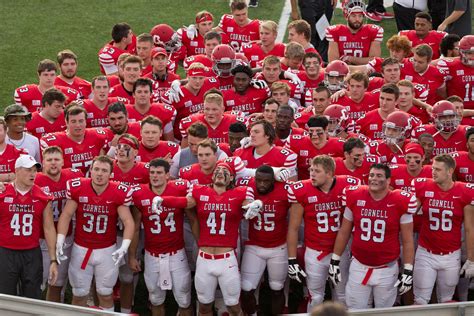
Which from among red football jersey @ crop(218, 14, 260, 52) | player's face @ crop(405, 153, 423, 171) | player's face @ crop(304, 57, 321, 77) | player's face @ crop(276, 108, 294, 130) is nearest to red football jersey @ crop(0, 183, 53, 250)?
player's face @ crop(276, 108, 294, 130)

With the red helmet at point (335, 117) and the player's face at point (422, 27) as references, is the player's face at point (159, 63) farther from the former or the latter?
the player's face at point (422, 27)

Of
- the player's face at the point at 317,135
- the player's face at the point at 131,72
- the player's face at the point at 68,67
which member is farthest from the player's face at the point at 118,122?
the player's face at the point at 317,135

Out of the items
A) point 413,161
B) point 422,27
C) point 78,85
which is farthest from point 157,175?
point 422,27

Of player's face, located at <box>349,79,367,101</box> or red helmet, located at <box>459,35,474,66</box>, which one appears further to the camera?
red helmet, located at <box>459,35,474,66</box>

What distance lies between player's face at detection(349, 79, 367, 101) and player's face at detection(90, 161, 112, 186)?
2843mm

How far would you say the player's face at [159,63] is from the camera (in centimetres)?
1056

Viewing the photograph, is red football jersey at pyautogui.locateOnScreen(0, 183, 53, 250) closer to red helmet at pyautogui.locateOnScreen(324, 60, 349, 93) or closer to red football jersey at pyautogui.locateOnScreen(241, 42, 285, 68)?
red helmet at pyautogui.locateOnScreen(324, 60, 349, 93)

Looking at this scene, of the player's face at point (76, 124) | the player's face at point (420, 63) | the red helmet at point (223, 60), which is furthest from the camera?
the player's face at point (420, 63)

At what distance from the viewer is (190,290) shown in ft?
27.8

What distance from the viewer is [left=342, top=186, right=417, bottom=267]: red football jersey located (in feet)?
25.9

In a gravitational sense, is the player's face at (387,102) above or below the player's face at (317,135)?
above

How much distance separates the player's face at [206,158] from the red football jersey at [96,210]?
25.9 inches

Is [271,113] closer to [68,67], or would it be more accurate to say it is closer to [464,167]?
[464,167]

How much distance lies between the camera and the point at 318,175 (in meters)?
8.09
